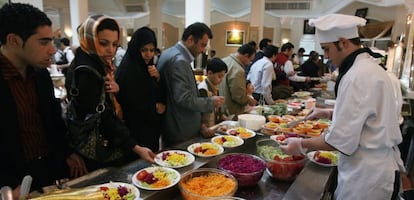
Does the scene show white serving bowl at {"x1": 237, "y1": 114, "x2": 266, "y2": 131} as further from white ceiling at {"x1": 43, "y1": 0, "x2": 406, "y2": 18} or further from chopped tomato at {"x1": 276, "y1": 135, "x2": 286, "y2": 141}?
white ceiling at {"x1": 43, "y1": 0, "x2": 406, "y2": 18}

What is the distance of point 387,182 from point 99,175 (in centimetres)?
135

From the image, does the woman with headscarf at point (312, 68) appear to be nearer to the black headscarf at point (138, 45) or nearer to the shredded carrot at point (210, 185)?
the black headscarf at point (138, 45)

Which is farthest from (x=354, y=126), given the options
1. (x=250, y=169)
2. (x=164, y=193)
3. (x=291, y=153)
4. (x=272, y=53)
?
(x=272, y=53)

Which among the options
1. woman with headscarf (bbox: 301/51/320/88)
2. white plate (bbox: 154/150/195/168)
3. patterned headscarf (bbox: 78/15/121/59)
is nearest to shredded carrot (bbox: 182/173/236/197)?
white plate (bbox: 154/150/195/168)

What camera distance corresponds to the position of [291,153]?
146cm

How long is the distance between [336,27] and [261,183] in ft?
2.67

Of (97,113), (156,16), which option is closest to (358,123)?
(97,113)

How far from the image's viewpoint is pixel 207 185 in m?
1.24

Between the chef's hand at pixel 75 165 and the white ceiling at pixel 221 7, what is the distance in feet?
33.2

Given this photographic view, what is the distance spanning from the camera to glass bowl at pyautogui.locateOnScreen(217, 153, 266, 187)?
1324 millimetres

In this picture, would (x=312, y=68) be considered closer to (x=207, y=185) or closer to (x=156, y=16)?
(x=207, y=185)

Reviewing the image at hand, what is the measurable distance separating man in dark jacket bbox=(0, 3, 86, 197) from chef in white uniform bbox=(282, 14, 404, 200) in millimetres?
1141

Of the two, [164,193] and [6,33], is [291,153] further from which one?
[6,33]

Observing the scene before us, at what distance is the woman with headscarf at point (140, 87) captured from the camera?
181 cm
